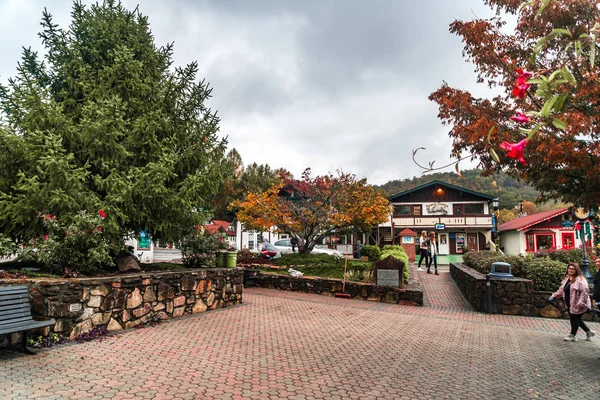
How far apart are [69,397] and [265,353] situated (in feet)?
8.71

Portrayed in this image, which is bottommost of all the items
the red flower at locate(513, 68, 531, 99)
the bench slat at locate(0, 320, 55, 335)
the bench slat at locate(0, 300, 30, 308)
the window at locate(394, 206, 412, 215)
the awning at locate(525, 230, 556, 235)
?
the bench slat at locate(0, 320, 55, 335)

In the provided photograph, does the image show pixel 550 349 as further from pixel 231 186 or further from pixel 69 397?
pixel 231 186

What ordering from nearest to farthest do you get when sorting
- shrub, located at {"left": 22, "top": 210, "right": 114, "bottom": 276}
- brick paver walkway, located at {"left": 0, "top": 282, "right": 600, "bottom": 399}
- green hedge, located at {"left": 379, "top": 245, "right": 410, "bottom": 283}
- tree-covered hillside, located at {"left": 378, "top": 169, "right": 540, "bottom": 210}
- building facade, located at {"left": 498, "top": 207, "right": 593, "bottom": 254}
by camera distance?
brick paver walkway, located at {"left": 0, "top": 282, "right": 600, "bottom": 399}
shrub, located at {"left": 22, "top": 210, "right": 114, "bottom": 276}
green hedge, located at {"left": 379, "top": 245, "right": 410, "bottom": 283}
building facade, located at {"left": 498, "top": 207, "right": 593, "bottom": 254}
tree-covered hillside, located at {"left": 378, "top": 169, "right": 540, "bottom": 210}

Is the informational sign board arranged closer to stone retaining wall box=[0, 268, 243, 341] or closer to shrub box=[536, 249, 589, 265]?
stone retaining wall box=[0, 268, 243, 341]

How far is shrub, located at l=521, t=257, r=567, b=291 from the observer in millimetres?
10273

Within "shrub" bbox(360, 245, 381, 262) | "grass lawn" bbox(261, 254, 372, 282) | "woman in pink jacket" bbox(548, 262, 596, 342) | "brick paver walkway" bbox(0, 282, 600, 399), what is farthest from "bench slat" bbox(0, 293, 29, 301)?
"shrub" bbox(360, 245, 381, 262)

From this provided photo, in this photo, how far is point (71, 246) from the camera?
268 inches

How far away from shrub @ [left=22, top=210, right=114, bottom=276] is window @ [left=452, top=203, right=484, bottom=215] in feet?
116

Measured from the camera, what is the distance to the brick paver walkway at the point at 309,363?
167 inches

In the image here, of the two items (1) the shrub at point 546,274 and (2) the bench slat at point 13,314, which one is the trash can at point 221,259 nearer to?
(2) the bench slat at point 13,314

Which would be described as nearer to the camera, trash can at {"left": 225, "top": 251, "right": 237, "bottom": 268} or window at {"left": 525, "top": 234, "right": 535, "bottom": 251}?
trash can at {"left": 225, "top": 251, "right": 237, "bottom": 268}

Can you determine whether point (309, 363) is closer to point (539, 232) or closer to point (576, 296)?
point (576, 296)

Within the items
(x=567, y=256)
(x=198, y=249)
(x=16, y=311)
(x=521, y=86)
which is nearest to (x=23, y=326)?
(x=16, y=311)

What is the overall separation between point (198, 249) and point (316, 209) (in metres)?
9.20
